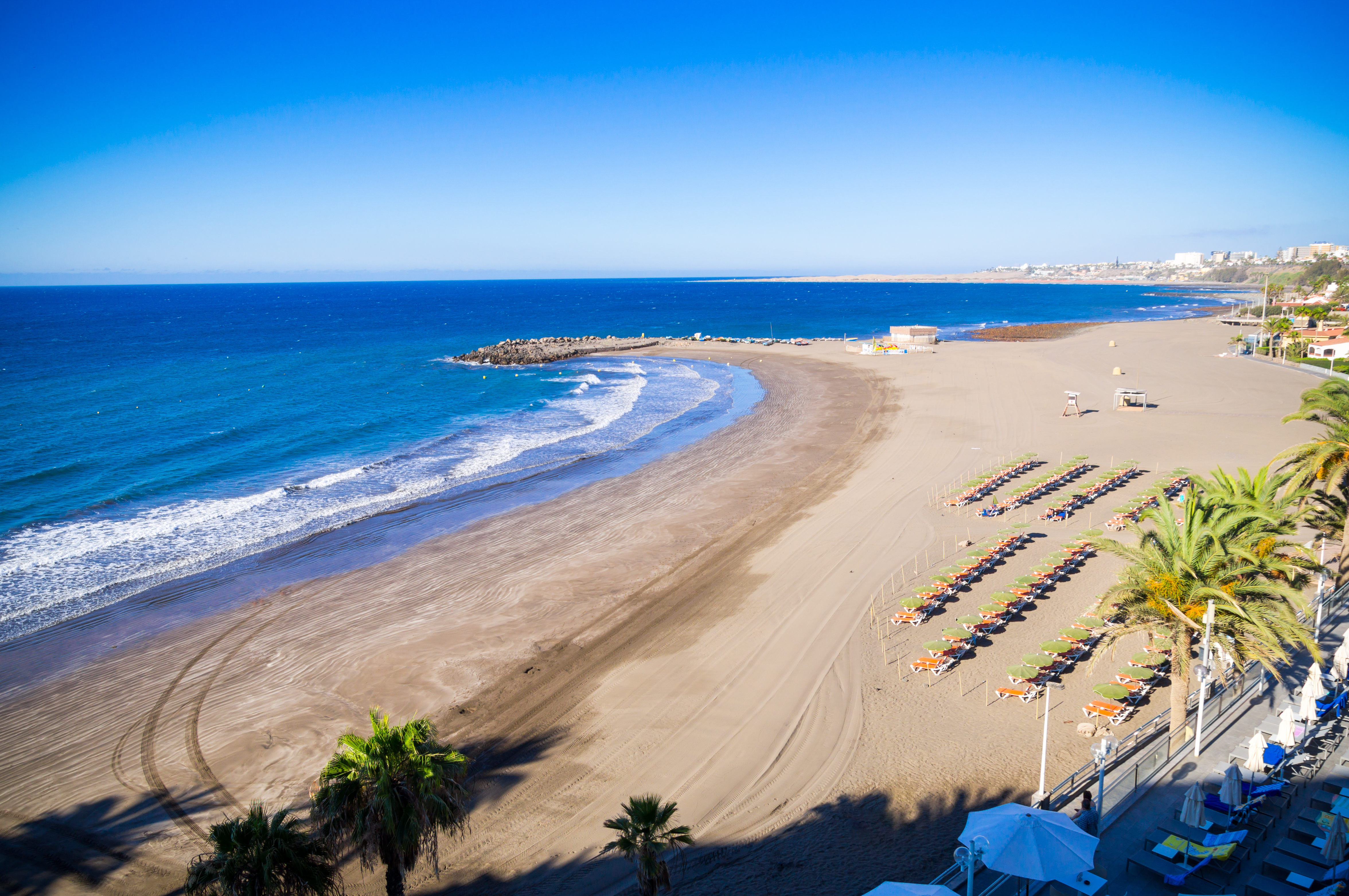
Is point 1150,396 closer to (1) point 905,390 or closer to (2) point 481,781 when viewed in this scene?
(1) point 905,390

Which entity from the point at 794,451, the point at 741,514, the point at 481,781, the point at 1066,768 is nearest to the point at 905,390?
the point at 794,451

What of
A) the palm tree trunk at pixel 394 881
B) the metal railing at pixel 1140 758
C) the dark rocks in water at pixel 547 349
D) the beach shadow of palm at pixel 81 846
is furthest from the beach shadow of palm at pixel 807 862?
the dark rocks in water at pixel 547 349

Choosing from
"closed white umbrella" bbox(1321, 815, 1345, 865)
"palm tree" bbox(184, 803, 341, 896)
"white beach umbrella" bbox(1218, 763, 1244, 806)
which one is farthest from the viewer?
"white beach umbrella" bbox(1218, 763, 1244, 806)

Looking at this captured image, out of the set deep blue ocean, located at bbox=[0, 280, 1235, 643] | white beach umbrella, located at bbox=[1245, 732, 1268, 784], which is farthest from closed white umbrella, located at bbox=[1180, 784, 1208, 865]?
deep blue ocean, located at bbox=[0, 280, 1235, 643]

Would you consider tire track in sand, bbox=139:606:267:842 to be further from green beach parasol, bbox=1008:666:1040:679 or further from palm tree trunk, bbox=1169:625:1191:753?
palm tree trunk, bbox=1169:625:1191:753

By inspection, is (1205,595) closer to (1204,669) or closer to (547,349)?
(1204,669)
